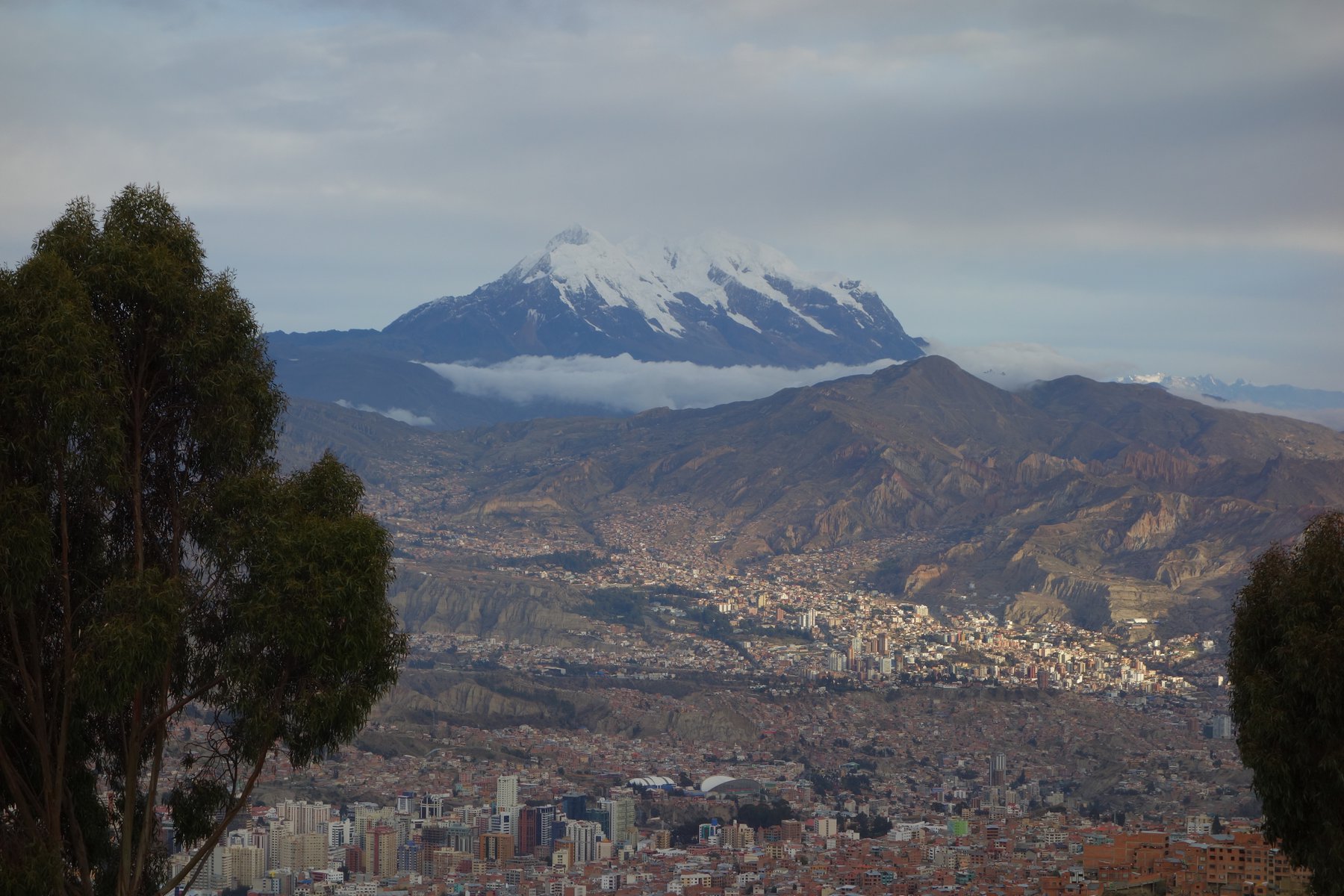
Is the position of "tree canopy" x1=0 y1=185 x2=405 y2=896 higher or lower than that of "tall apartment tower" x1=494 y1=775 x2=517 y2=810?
higher

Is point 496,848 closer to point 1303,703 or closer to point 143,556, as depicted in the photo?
point 143,556

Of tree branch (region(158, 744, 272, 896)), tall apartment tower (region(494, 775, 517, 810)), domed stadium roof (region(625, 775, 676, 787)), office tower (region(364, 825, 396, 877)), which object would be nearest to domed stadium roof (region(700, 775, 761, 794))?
domed stadium roof (region(625, 775, 676, 787))

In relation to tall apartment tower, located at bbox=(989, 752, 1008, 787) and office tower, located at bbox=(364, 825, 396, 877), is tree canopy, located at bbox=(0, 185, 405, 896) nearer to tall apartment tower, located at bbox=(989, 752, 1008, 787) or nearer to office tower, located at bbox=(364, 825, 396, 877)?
office tower, located at bbox=(364, 825, 396, 877)

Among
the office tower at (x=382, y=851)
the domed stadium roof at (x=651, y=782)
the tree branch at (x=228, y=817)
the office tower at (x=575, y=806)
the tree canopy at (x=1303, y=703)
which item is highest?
the tree canopy at (x=1303, y=703)

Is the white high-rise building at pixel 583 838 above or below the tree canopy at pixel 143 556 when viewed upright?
below

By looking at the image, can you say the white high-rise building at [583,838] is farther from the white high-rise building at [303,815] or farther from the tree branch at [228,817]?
the tree branch at [228,817]

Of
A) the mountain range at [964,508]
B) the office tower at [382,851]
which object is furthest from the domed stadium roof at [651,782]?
the mountain range at [964,508]

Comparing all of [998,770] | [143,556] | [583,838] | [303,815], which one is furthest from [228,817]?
[998,770]
